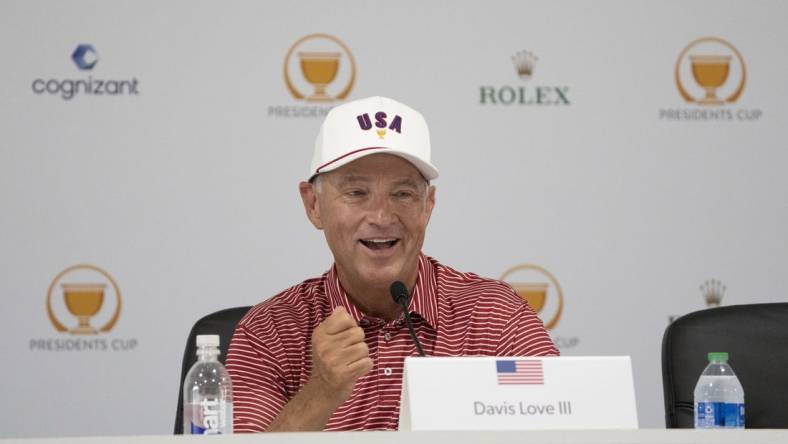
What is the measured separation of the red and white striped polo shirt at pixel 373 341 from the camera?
6.51ft

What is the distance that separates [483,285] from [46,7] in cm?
187

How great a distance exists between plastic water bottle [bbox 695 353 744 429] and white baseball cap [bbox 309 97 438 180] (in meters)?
0.66

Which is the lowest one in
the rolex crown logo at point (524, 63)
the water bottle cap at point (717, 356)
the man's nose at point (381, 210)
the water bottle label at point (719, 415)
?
the water bottle label at point (719, 415)

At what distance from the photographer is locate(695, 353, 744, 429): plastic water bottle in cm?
204

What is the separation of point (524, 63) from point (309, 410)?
1.91 meters

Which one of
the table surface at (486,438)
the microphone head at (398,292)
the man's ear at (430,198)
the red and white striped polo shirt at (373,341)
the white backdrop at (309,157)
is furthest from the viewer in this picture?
the white backdrop at (309,157)

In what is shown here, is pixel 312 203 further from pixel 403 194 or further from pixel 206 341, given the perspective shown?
pixel 206 341

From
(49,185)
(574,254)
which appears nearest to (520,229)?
(574,254)

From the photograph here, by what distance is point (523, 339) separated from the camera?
6.72 feet

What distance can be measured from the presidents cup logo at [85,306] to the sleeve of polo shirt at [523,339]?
1570mm

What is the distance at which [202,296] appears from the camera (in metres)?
3.30

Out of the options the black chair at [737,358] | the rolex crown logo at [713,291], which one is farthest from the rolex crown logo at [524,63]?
the black chair at [737,358]

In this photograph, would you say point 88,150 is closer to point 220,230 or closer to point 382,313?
point 220,230

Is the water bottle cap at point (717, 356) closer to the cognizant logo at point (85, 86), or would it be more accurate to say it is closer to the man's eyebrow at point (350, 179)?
the man's eyebrow at point (350, 179)
